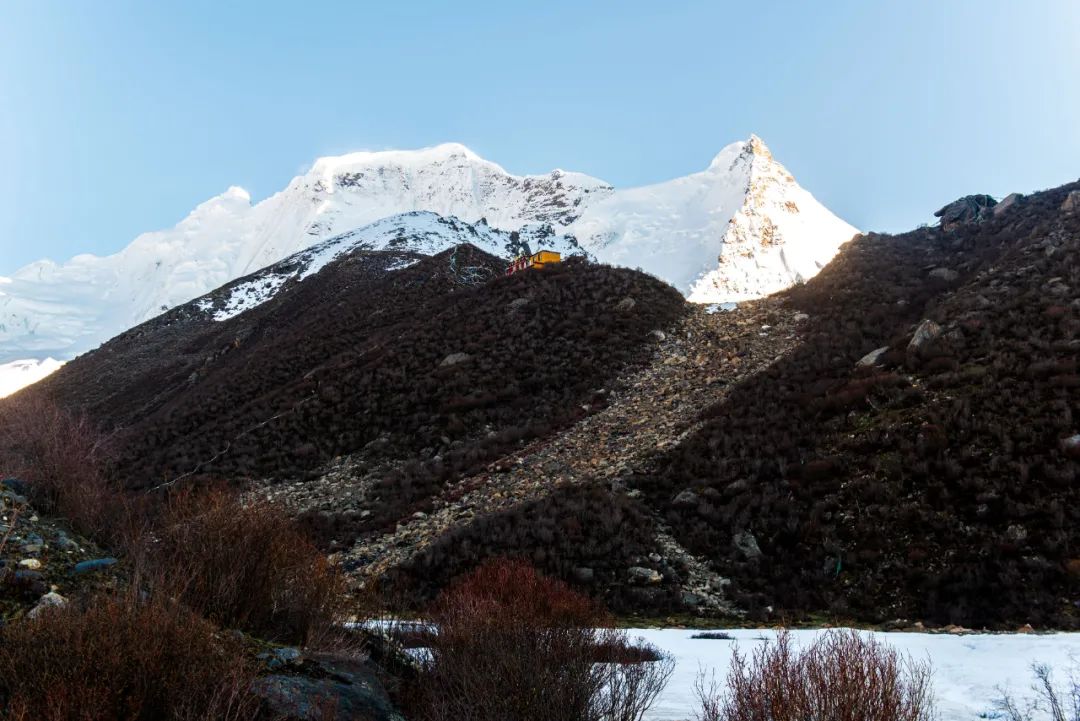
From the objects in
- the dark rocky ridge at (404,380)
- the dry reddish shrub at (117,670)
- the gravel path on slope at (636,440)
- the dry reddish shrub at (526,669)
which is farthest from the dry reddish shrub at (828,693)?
the dark rocky ridge at (404,380)

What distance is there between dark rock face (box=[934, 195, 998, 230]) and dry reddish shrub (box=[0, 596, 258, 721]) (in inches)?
1753

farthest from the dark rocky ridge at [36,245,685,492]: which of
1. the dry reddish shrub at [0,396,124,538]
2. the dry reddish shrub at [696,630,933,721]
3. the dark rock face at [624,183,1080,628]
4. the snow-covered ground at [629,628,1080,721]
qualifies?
the dry reddish shrub at [696,630,933,721]

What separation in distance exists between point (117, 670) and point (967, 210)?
47407 mm

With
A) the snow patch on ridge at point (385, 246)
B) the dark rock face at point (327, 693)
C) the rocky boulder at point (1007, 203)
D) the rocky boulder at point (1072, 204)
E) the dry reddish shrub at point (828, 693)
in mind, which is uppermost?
the snow patch on ridge at point (385, 246)

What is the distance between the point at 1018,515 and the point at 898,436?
3521 millimetres

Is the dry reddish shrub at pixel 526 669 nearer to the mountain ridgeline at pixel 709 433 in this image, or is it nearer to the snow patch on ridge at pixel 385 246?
the mountain ridgeline at pixel 709 433

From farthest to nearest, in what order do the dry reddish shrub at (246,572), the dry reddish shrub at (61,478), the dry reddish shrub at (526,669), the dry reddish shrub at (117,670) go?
the dry reddish shrub at (61,478) < the dry reddish shrub at (246,572) < the dry reddish shrub at (526,669) < the dry reddish shrub at (117,670)

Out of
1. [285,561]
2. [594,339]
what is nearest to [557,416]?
[594,339]

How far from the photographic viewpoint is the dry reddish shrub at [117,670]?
11.1 ft

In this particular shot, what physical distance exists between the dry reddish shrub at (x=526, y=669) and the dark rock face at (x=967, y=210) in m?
41.8

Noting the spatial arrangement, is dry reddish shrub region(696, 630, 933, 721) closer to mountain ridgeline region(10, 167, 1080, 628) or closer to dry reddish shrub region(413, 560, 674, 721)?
dry reddish shrub region(413, 560, 674, 721)

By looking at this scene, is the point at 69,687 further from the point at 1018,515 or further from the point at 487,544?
the point at 1018,515

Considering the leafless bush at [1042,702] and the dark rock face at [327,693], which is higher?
the leafless bush at [1042,702]

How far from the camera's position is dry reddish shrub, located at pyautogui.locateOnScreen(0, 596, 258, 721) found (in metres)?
3.38
